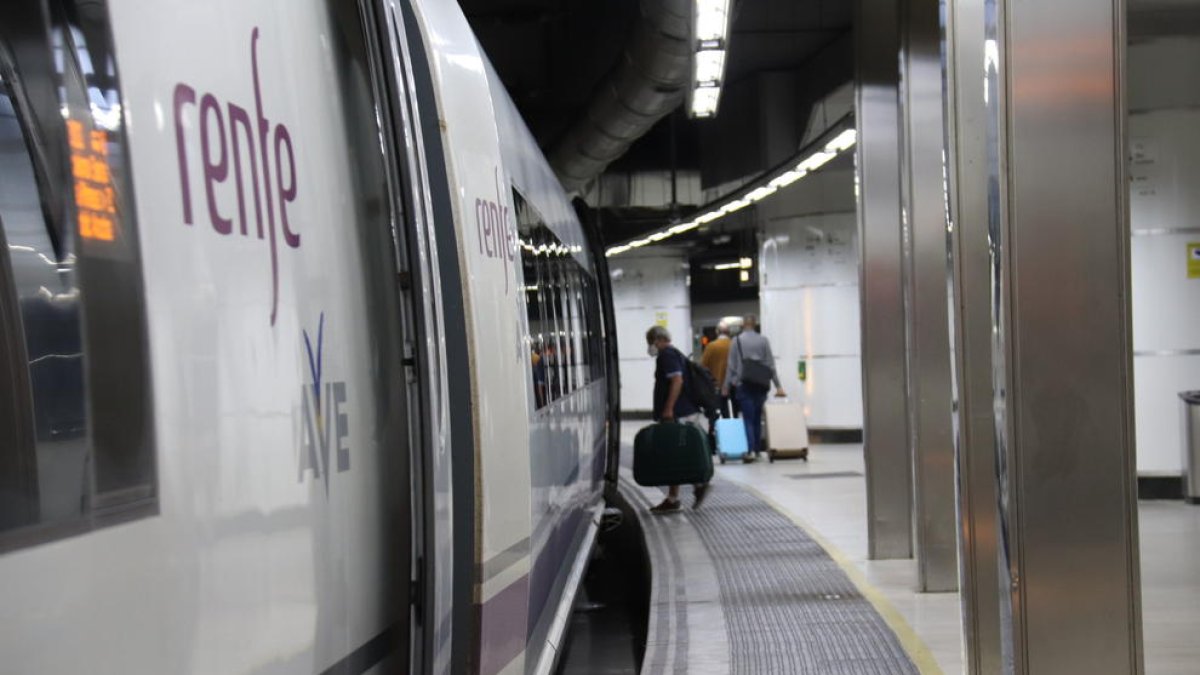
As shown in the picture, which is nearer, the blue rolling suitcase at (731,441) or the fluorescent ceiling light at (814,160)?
the fluorescent ceiling light at (814,160)

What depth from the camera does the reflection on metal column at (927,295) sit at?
340 inches

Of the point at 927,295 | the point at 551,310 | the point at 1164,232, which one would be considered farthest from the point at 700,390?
the point at 551,310

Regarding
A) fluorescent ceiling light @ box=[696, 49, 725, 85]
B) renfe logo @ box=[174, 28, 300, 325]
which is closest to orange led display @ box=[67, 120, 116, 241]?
renfe logo @ box=[174, 28, 300, 325]

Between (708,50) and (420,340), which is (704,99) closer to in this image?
(708,50)

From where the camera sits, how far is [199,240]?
7.91 feet

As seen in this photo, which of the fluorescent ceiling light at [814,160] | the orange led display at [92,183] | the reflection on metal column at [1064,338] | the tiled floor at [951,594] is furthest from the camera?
the fluorescent ceiling light at [814,160]

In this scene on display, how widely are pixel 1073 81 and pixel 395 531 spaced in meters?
2.86

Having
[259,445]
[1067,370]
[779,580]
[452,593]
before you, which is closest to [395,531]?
[452,593]

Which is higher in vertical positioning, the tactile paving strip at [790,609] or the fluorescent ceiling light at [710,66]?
the fluorescent ceiling light at [710,66]

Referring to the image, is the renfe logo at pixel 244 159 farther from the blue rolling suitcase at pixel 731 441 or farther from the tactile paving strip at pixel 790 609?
the blue rolling suitcase at pixel 731 441

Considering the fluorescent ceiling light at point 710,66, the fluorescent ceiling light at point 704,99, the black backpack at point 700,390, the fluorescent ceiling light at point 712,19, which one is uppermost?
the fluorescent ceiling light at point 712,19

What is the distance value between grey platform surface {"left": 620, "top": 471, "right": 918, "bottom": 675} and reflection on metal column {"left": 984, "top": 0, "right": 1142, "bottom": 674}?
71.5 inches

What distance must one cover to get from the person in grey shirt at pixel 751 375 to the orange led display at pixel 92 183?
56.7 ft

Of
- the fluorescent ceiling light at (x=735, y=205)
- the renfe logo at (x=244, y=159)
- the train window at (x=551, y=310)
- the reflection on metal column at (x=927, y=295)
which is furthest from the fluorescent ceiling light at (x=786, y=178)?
the renfe logo at (x=244, y=159)
